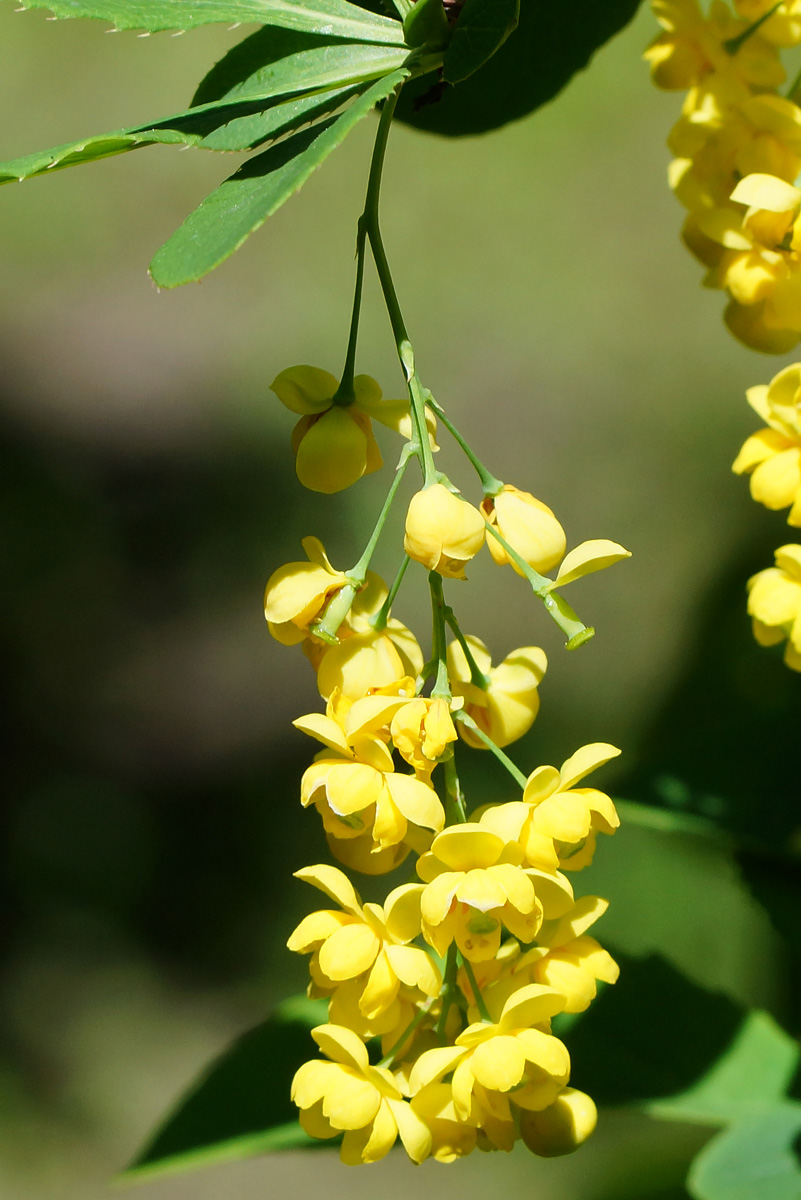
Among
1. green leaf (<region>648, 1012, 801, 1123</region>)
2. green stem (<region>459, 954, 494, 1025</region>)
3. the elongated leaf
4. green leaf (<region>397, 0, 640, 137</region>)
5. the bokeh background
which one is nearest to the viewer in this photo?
the elongated leaf

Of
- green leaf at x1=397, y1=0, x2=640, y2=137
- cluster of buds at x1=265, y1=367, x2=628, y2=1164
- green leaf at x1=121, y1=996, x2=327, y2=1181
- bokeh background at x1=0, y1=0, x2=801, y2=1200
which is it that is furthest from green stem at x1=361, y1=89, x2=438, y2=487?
bokeh background at x1=0, y1=0, x2=801, y2=1200

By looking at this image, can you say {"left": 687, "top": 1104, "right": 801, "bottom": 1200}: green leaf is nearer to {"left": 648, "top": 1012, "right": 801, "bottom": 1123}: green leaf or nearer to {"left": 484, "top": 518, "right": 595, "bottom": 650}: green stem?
{"left": 648, "top": 1012, "right": 801, "bottom": 1123}: green leaf

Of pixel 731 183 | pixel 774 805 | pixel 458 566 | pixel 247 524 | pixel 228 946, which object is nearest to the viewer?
pixel 458 566

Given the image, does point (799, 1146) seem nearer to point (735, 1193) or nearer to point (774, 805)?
point (735, 1193)

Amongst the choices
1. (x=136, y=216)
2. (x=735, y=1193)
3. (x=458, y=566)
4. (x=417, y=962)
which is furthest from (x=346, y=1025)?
(x=136, y=216)

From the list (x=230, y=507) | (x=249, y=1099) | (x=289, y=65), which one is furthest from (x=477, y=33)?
(x=230, y=507)

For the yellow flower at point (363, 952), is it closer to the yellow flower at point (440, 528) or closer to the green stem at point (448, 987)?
the green stem at point (448, 987)

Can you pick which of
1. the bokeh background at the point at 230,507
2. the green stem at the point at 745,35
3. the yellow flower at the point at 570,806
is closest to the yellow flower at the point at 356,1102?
the yellow flower at the point at 570,806
